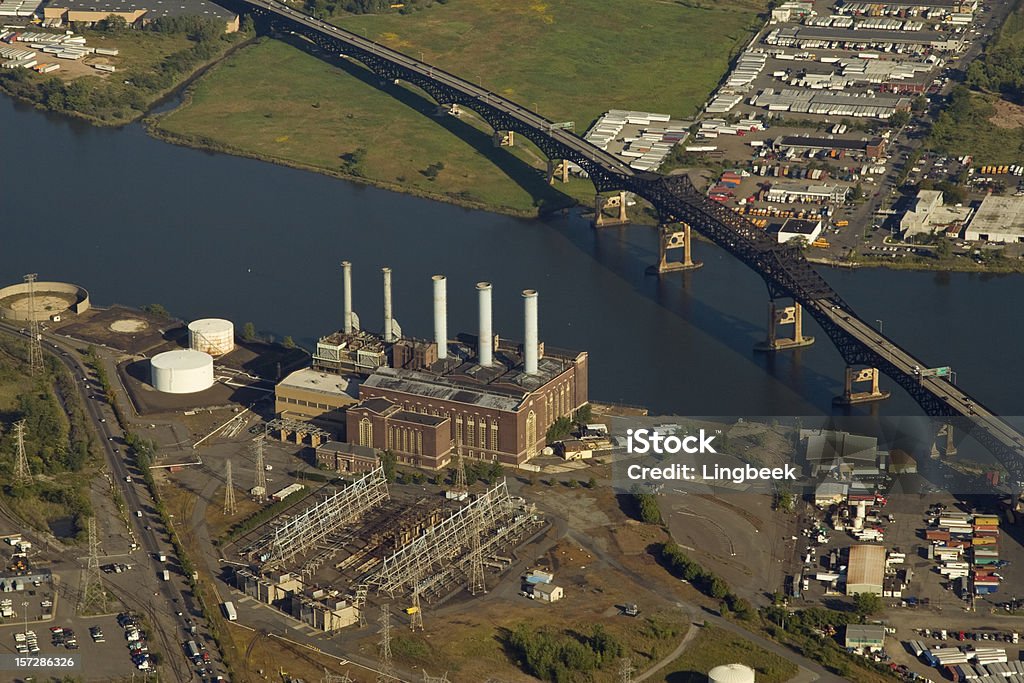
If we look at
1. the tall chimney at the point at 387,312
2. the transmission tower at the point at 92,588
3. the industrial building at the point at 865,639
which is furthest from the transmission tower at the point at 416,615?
the tall chimney at the point at 387,312

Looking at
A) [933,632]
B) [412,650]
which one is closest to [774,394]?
[933,632]

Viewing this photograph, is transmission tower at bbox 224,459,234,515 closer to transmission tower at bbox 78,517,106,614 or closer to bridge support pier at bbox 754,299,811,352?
transmission tower at bbox 78,517,106,614

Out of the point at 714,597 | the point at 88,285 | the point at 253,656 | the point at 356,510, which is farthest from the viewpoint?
the point at 88,285

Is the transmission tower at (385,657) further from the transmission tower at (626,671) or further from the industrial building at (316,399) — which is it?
the industrial building at (316,399)

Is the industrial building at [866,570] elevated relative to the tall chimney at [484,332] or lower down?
lower down

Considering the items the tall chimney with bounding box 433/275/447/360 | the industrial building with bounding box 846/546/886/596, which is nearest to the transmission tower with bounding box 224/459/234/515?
the tall chimney with bounding box 433/275/447/360

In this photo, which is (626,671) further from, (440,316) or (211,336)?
(211,336)

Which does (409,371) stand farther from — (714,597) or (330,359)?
(714,597)
